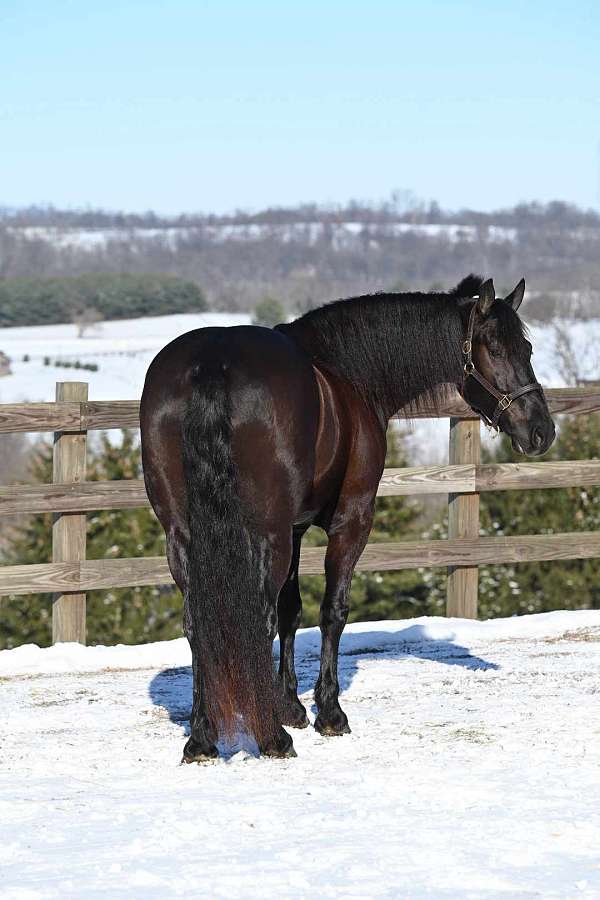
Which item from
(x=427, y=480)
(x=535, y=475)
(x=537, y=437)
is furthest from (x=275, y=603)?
(x=535, y=475)

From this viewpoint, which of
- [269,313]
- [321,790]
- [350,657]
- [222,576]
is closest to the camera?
[321,790]

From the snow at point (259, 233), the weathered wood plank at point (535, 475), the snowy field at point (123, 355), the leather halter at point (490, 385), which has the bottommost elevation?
the snowy field at point (123, 355)

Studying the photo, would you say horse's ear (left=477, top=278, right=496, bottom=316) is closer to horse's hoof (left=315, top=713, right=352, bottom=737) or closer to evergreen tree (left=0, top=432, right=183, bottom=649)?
horse's hoof (left=315, top=713, right=352, bottom=737)

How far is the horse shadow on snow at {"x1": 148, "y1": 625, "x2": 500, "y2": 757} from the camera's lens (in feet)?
19.4

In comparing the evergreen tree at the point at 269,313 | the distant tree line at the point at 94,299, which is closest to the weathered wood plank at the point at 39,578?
the evergreen tree at the point at 269,313

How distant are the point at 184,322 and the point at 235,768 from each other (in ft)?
244

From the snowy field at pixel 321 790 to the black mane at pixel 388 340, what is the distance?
4.87 ft

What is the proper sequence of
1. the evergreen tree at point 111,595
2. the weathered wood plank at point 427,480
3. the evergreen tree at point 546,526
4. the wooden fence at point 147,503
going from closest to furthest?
the wooden fence at point 147,503, the weathered wood plank at point 427,480, the evergreen tree at point 111,595, the evergreen tree at point 546,526

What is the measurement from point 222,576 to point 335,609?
99 cm

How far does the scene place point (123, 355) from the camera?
63.5m

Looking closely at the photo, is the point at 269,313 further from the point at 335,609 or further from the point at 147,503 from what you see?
the point at 335,609

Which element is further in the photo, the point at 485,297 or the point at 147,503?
the point at 147,503

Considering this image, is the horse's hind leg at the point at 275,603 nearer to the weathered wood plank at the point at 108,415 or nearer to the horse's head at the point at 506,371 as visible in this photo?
the horse's head at the point at 506,371

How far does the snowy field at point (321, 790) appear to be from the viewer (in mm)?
Answer: 3326
